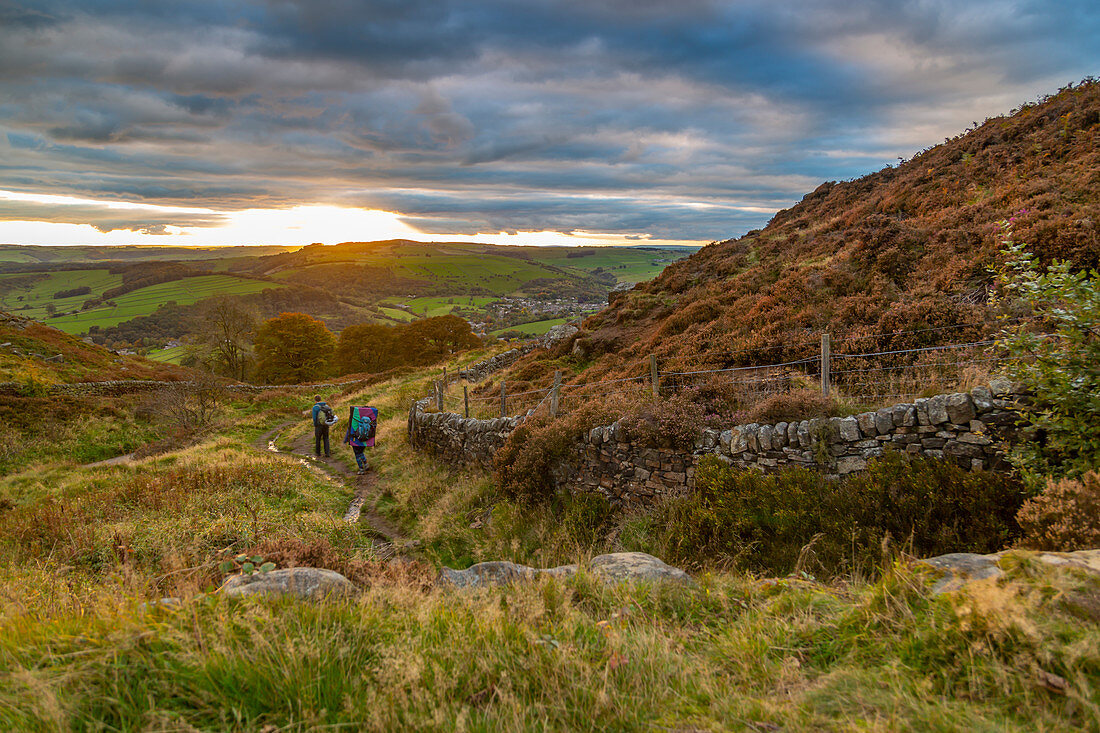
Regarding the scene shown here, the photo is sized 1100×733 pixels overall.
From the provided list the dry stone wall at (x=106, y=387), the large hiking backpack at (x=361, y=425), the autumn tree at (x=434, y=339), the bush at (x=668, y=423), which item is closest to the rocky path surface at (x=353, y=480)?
the large hiking backpack at (x=361, y=425)

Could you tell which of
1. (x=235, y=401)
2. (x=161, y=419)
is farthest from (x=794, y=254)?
(x=235, y=401)

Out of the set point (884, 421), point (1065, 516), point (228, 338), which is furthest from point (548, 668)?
point (228, 338)

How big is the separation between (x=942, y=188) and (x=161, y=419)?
31.3 meters

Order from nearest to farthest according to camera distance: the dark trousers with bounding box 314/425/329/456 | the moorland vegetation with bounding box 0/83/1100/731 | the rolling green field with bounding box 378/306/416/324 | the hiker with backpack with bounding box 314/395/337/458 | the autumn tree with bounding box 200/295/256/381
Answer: the moorland vegetation with bounding box 0/83/1100/731
the hiker with backpack with bounding box 314/395/337/458
the dark trousers with bounding box 314/425/329/456
the autumn tree with bounding box 200/295/256/381
the rolling green field with bounding box 378/306/416/324

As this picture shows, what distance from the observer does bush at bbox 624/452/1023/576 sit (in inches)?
189

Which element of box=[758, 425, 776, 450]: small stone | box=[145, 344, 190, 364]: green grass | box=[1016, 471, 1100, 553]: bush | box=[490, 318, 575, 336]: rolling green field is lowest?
box=[145, 344, 190, 364]: green grass

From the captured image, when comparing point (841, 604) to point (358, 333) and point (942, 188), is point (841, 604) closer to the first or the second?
point (942, 188)

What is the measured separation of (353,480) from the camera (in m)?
13.3

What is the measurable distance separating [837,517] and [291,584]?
219 inches

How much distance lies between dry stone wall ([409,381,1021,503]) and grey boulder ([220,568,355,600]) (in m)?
5.25

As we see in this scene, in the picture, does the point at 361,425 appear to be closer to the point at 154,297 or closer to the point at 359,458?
the point at 359,458

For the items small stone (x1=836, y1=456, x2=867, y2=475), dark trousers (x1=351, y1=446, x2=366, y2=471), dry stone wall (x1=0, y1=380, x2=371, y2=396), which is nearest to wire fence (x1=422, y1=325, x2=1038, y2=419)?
small stone (x1=836, y1=456, x2=867, y2=475)

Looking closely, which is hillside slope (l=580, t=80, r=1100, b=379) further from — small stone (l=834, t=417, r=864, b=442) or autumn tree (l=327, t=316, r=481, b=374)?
autumn tree (l=327, t=316, r=481, b=374)

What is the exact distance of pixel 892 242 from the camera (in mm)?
13164
